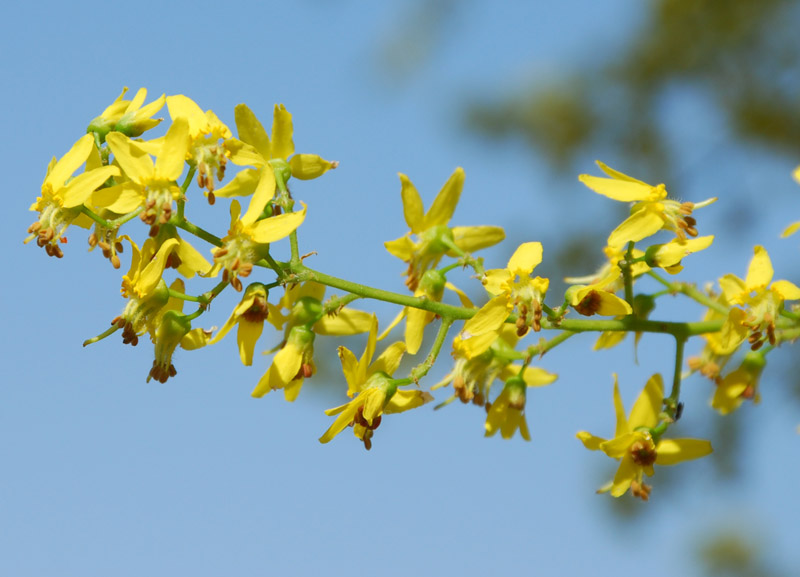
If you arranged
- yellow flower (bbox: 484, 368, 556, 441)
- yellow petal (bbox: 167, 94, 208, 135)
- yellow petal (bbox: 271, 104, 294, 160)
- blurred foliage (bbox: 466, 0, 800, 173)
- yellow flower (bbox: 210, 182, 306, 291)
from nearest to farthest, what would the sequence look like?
yellow flower (bbox: 210, 182, 306, 291) → yellow petal (bbox: 167, 94, 208, 135) → yellow petal (bbox: 271, 104, 294, 160) → yellow flower (bbox: 484, 368, 556, 441) → blurred foliage (bbox: 466, 0, 800, 173)

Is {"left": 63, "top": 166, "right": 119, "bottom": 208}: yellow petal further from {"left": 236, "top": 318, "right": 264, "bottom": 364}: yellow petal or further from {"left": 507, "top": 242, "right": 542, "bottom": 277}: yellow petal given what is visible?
{"left": 507, "top": 242, "right": 542, "bottom": 277}: yellow petal

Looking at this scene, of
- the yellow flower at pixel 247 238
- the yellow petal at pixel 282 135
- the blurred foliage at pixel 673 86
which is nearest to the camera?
the yellow flower at pixel 247 238

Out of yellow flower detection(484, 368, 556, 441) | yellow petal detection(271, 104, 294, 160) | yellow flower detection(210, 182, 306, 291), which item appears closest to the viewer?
yellow flower detection(210, 182, 306, 291)

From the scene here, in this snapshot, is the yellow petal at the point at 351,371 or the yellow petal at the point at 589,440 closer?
the yellow petal at the point at 351,371

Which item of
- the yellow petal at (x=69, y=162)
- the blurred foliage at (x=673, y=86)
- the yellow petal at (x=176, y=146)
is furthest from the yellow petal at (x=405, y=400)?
the blurred foliage at (x=673, y=86)

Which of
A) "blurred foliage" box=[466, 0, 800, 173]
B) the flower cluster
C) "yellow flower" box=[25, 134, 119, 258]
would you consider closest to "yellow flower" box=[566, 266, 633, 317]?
the flower cluster

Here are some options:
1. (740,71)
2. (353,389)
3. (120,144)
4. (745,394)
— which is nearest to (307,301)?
(353,389)

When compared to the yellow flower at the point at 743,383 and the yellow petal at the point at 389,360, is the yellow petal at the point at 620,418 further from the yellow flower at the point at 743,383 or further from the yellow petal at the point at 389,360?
the yellow petal at the point at 389,360
